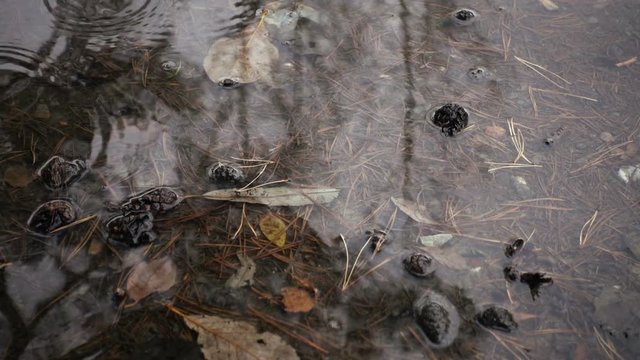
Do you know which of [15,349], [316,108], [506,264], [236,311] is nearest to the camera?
[15,349]

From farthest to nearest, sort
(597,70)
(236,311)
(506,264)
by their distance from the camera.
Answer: (597,70)
(506,264)
(236,311)

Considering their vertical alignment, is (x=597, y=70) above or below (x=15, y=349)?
below

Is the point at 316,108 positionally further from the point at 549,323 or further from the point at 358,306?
the point at 549,323

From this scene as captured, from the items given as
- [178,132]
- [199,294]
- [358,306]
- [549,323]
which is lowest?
[549,323]

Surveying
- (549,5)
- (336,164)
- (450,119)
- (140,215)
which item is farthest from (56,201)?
(549,5)

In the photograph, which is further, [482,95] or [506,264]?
[482,95]

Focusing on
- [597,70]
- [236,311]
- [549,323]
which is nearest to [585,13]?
[597,70]
